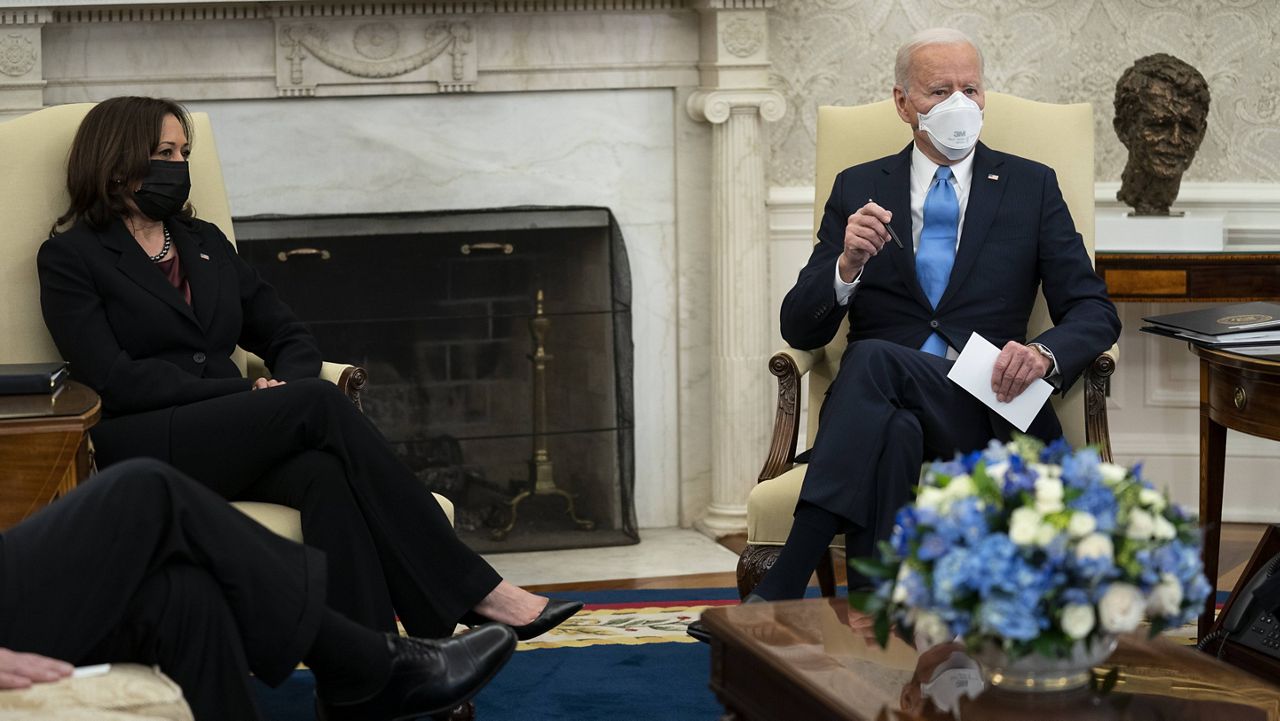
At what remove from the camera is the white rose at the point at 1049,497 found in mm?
1523

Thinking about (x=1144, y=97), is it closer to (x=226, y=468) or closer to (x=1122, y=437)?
(x=1122, y=437)

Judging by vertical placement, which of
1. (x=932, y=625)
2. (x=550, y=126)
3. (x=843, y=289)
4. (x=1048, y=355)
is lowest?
(x=932, y=625)

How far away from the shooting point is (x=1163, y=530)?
1.54 m

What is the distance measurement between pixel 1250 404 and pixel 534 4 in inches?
89.5

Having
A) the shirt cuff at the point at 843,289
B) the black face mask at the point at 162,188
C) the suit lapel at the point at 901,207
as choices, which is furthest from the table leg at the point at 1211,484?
the black face mask at the point at 162,188

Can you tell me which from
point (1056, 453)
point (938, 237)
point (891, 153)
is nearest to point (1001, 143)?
point (891, 153)

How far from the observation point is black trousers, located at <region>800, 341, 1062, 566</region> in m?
2.50

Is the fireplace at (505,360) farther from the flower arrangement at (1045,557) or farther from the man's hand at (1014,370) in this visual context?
the flower arrangement at (1045,557)

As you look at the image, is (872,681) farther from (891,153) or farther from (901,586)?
(891,153)

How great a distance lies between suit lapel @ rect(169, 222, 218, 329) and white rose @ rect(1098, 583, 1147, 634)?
1.88 meters

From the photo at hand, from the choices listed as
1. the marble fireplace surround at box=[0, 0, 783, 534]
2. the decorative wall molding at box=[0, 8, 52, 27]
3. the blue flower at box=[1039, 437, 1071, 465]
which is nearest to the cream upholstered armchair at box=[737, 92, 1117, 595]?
the marble fireplace surround at box=[0, 0, 783, 534]

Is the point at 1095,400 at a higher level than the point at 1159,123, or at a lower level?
lower

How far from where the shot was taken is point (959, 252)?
9.62 ft

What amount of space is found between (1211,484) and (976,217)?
68 cm
